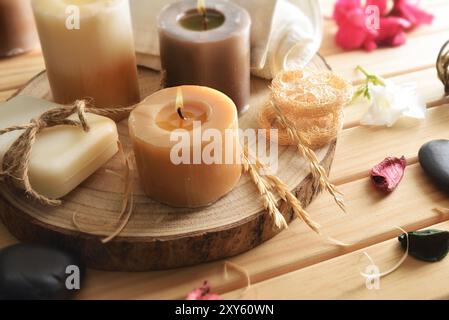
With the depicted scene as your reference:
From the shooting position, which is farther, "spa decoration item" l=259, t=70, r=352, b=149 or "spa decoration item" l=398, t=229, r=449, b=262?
"spa decoration item" l=259, t=70, r=352, b=149

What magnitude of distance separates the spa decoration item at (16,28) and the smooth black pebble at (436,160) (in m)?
0.77

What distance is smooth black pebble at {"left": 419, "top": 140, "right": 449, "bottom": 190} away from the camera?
0.91 meters

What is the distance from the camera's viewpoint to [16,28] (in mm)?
1214

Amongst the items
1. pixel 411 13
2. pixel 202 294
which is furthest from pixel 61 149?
pixel 411 13

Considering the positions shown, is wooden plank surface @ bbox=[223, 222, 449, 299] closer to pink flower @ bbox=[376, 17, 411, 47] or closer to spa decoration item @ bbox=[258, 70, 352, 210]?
spa decoration item @ bbox=[258, 70, 352, 210]

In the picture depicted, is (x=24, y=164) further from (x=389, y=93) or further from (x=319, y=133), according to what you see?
(x=389, y=93)

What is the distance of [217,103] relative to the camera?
32.9 inches

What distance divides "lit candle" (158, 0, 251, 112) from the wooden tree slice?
17 centimetres

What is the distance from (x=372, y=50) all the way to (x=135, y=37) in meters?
0.48

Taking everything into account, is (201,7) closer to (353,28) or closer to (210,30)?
(210,30)

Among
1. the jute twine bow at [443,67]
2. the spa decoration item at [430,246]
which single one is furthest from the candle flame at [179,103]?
the jute twine bow at [443,67]

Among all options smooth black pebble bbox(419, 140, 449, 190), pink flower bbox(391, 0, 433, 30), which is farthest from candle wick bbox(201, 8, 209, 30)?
pink flower bbox(391, 0, 433, 30)

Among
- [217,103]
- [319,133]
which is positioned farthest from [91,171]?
[319,133]

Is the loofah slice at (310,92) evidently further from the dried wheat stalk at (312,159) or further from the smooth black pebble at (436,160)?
the smooth black pebble at (436,160)
